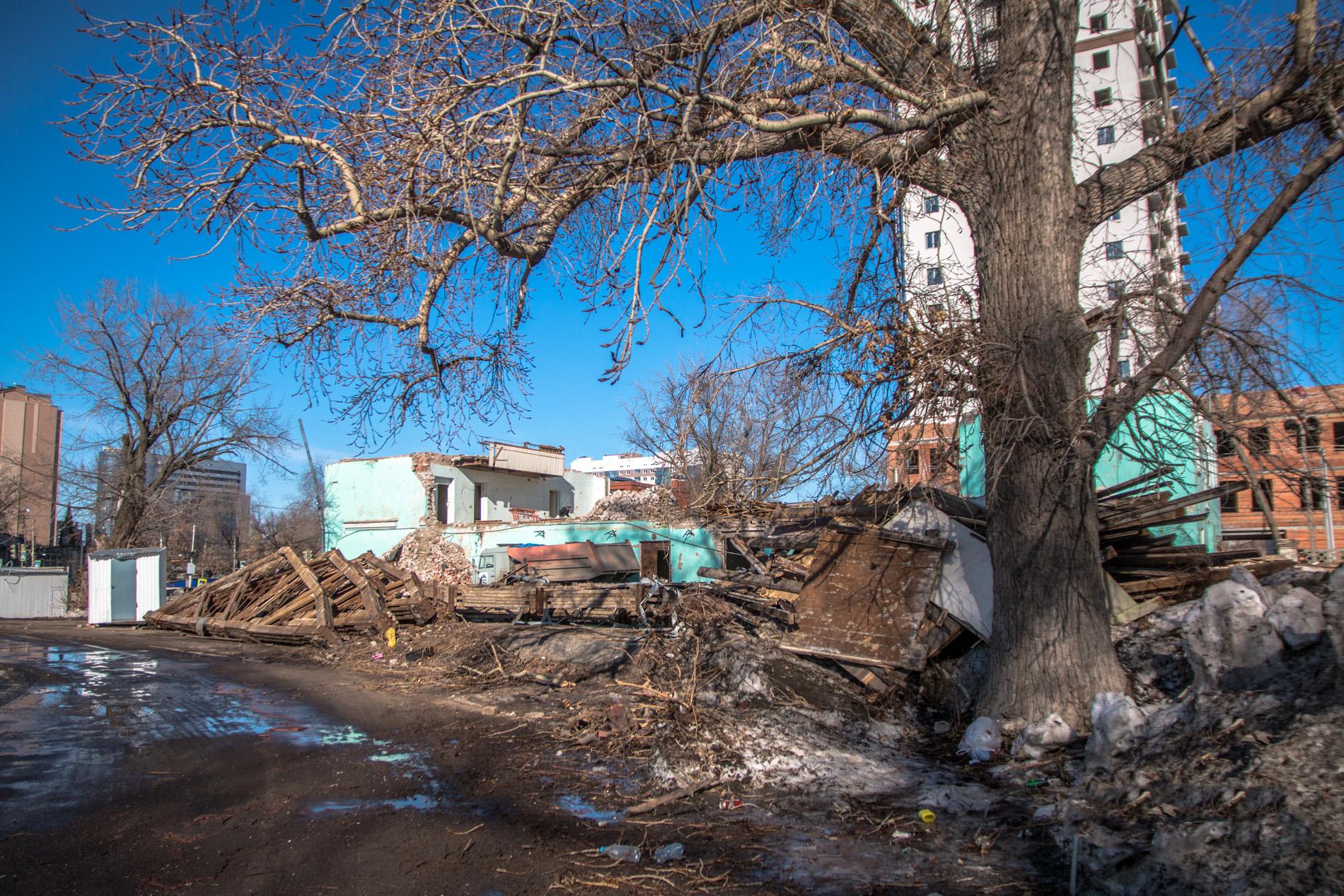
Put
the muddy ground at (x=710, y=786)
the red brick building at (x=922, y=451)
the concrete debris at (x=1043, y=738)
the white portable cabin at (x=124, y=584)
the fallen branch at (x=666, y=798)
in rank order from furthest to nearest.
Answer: the white portable cabin at (x=124, y=584), the red brick building at (x=922, y=451), the concrete debris at (x=1043, y=738), the fallen branch at (x=666, y=798), the muddy ground at (x=710, y=786)

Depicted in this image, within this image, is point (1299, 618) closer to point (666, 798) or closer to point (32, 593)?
point (666, 798)

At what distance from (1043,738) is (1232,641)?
4.54 ft

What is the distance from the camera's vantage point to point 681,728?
256 inches

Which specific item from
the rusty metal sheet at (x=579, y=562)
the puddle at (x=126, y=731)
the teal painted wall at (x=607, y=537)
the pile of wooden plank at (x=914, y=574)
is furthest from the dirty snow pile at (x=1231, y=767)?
the teal painted wall at (x=607, y=537)

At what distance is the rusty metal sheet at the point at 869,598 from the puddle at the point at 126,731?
151 inches

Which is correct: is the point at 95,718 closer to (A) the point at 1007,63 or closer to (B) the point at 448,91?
(B) the point at 448,91

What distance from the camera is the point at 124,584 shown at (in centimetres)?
2039

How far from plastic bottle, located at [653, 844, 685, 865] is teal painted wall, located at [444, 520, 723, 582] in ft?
61.1

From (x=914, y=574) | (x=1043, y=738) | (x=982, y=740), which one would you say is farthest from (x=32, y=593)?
(x=1043, y=738)

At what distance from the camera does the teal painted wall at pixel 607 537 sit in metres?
24.8

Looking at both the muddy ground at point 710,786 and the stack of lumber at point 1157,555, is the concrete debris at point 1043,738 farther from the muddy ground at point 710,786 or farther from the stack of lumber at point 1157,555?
the stack of lumber at point 1157,555

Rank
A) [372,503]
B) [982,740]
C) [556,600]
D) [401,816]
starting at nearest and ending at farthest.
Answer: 1. [401,816]
2. [982,740]
3. [556,600]
4. [372,503]

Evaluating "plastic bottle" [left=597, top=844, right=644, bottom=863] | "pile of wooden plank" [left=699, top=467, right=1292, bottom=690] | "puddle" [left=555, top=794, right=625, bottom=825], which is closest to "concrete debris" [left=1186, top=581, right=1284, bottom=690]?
"pile of wooden plank" [left=699, top=467, right=1292, bottom=690]

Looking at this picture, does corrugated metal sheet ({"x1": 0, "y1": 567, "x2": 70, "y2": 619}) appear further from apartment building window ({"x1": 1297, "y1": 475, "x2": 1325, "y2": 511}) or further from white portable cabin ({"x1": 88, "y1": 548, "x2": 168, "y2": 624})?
apartment building window ({"x1": 1297, "y1": 475, "x2": 1325, "y2": 511})
